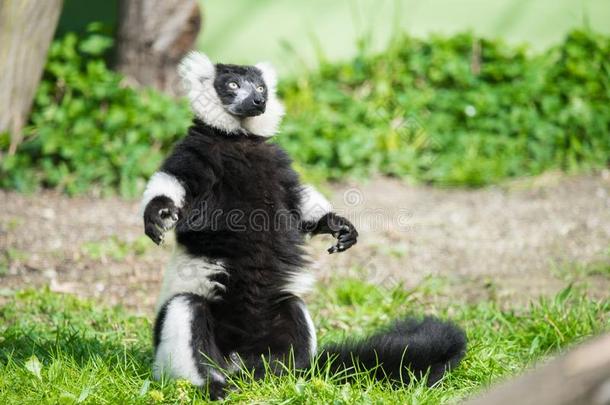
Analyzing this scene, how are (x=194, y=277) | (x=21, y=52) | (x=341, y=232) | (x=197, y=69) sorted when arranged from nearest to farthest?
(x=194, y=277)
(x=341, y=232)
(x=197, y=69)
(x=21, y=52)

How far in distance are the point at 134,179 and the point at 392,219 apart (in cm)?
235

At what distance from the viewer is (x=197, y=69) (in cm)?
428

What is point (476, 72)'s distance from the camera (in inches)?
342

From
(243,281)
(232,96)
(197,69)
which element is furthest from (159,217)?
(197,69)

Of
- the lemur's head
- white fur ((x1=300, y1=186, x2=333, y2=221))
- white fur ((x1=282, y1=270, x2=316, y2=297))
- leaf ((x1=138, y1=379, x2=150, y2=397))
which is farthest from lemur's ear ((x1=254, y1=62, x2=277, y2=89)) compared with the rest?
leaf ((x1=138, y1=379, x2=150, y2=397))

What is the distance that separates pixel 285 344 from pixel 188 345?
1.56 feet

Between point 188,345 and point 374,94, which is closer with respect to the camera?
point 188,345

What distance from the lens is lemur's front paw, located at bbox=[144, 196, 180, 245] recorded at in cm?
344

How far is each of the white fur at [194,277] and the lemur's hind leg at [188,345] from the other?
43mm

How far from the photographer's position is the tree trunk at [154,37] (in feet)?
25.4

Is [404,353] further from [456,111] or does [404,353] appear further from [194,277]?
[456,111]

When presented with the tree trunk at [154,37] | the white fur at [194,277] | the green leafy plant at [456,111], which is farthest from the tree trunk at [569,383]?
the tree trunk at [154,37]

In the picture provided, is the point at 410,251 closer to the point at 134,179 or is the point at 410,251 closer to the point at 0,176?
the point at 134,179

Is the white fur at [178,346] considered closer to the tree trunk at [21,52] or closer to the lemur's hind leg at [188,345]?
the lemur's hind leg at [188,345]
